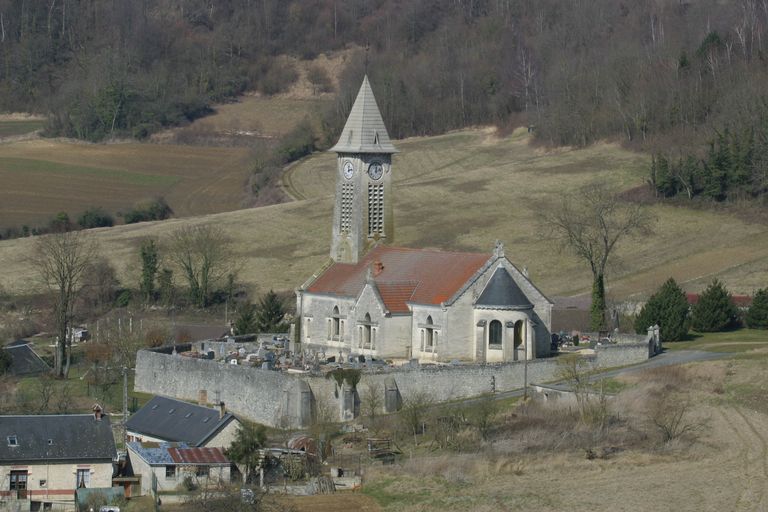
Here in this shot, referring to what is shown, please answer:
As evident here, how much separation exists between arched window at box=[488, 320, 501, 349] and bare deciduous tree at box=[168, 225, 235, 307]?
32.7 metres

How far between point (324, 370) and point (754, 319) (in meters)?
22.4

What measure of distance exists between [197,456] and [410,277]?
1880 centimetres

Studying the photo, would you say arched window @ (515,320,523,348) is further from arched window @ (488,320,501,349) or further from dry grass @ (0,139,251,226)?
dry grass @ (0,139,251,226)

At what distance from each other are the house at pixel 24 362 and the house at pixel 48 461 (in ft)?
74.6

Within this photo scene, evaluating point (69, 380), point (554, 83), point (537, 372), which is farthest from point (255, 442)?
point (554, 83)

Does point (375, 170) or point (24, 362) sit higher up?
point (375, 170)

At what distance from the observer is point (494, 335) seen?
7688 centimetres

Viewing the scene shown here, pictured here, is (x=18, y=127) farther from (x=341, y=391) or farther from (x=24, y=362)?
(x=341, y=391)

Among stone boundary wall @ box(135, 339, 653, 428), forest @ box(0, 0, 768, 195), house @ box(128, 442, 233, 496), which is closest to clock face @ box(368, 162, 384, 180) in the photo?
stone boundary wall @ box(135, 339, 653, 428)

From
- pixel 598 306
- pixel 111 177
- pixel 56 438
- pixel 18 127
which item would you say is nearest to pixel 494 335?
pixel 598 306

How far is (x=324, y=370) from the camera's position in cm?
7450

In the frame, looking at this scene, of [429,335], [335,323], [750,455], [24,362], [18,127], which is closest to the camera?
[750,455]

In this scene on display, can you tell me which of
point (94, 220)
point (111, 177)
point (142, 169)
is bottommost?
point (94, 220)

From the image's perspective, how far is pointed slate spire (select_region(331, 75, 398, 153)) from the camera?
282ft
